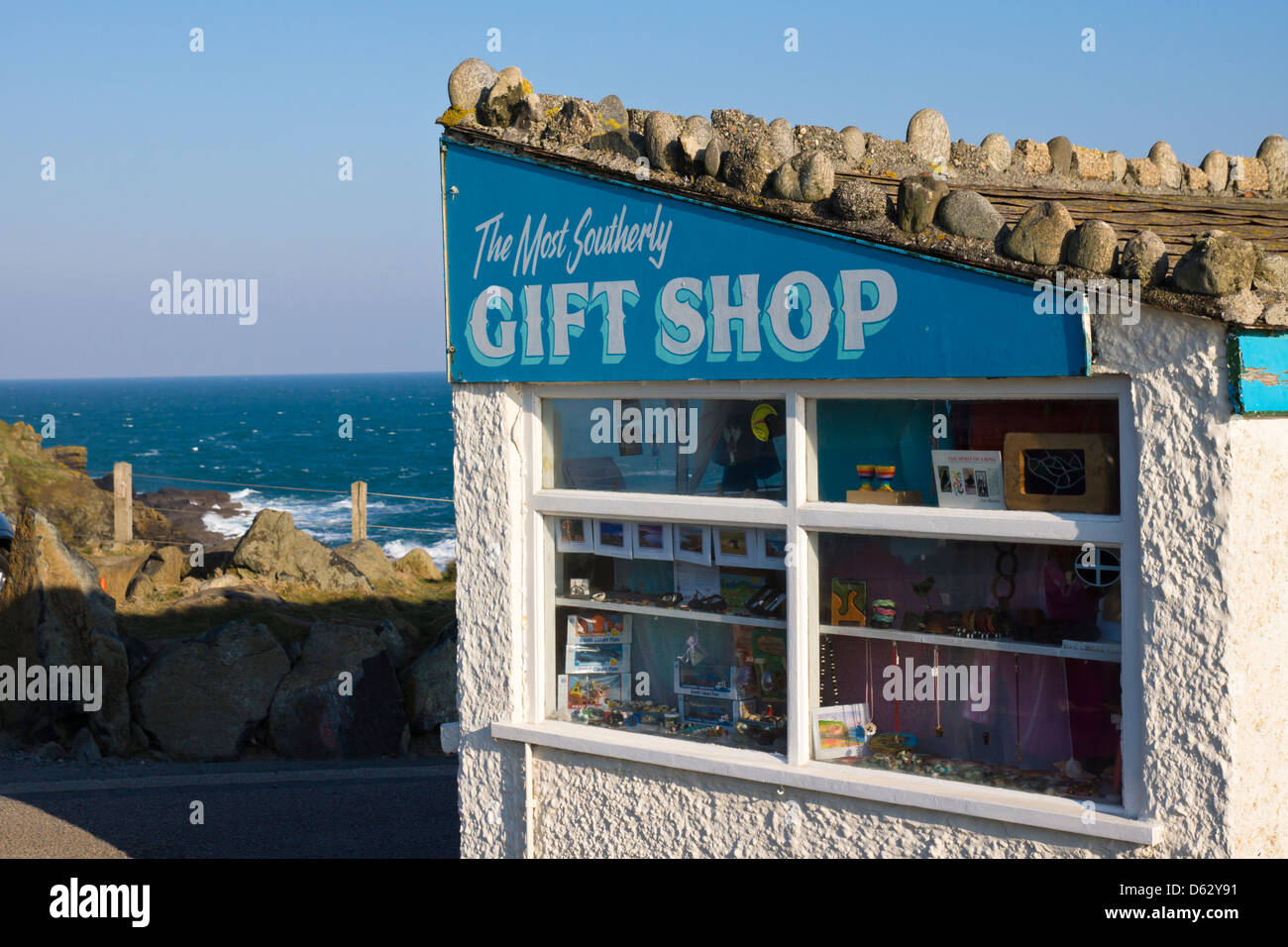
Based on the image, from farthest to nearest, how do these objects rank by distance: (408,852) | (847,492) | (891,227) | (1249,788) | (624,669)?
1. (408,852)
2. (624,669)
3. (847,492)
4. (891,227)
5. (1249,788)

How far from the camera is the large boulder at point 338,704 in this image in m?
11.8

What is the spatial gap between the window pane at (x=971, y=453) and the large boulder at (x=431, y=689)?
7289 mm

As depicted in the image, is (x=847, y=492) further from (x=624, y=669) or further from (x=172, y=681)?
(x=172, y=681)

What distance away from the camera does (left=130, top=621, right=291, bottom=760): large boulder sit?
1157 cm

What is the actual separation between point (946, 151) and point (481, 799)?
4288 millimetres

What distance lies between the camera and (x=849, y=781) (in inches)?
218

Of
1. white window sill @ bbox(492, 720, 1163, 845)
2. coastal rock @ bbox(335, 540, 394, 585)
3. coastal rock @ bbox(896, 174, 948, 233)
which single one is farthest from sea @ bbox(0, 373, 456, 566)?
coastal rock @ bbox(896, 174, 948, 233)

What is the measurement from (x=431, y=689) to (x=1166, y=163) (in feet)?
25.7

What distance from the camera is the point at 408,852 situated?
8859 millimetres

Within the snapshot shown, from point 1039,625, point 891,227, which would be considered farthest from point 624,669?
point 891,227

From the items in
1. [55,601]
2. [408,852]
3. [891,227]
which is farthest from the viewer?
[55,601]

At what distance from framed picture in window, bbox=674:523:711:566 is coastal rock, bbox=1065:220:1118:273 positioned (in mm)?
2247

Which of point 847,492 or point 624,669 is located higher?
point 847,492

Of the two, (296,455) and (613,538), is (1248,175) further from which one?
(296,455)
